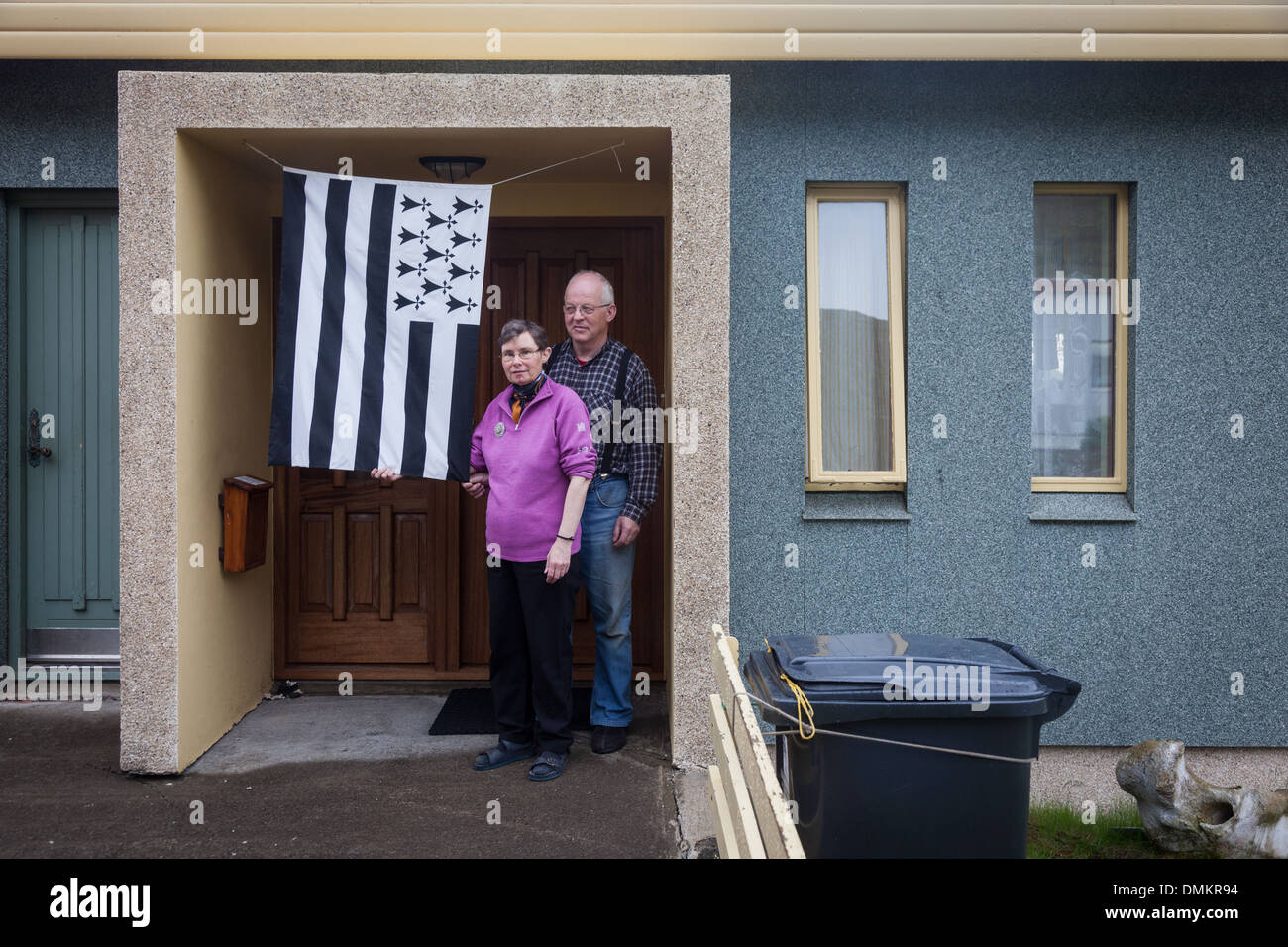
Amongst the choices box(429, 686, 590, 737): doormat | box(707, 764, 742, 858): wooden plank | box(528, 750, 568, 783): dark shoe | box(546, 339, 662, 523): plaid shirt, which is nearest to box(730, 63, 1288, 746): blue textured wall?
box(546, 339, 662, 523): plaid shirt

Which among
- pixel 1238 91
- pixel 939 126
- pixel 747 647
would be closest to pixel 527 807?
pixel 747 647

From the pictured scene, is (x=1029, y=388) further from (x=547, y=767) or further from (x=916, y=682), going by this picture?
(x=547, y=767)

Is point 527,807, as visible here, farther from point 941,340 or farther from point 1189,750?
point 1189,750

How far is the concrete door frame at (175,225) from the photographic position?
4.66 meters

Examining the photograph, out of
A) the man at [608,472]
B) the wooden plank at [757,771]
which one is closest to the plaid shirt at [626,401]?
the man at [608,472]

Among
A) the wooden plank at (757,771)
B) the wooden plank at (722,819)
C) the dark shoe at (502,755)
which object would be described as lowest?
the dark shoe at (502,755)

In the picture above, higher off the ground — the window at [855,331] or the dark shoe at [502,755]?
the window at [855,331]

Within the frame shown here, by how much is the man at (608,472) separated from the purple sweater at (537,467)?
340mm

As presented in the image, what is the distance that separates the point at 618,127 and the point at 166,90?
7.18ft

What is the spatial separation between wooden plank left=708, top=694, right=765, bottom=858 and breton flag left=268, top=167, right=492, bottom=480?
1949 mm

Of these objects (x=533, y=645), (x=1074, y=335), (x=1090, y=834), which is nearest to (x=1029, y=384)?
(x=1074, y=335)

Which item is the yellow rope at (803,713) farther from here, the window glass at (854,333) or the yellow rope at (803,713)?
Answer: the window glass at (854,333)

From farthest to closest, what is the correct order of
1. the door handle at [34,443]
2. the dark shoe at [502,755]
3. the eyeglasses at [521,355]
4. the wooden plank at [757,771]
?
the door handle at [34,443] → the dark shoe at [502,755] → the eyeglasses at [521,355] → the wooden plank at [757,771]

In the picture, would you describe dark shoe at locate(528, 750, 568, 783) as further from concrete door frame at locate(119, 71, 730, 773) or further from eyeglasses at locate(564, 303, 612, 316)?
eyeglasses at locate(564, 303, 612, 316)
